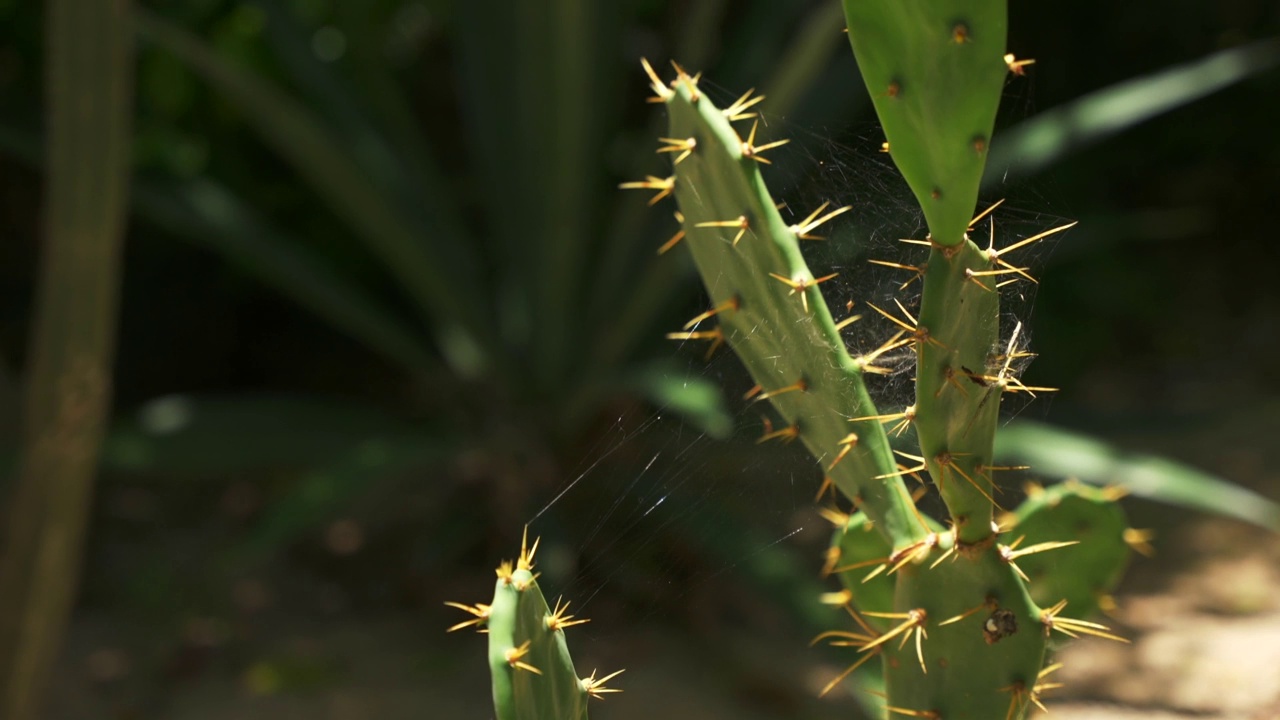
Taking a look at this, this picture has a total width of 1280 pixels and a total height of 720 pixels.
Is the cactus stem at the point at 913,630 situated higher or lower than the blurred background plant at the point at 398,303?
lower

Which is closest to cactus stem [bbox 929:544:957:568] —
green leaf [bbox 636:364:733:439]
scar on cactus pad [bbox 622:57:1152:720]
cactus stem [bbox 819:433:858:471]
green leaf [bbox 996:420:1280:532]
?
scar on cactus pad [bbox 622:57:1152:720]

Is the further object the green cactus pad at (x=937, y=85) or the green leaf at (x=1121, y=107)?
the green leaf at (x=1121, y=107)

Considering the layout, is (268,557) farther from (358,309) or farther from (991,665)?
(991,665)

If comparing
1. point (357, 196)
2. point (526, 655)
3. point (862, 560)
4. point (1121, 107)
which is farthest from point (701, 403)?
point (1121, 107)

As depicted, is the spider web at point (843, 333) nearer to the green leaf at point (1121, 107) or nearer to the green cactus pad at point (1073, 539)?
the green cactus pad at point (1073, 539)

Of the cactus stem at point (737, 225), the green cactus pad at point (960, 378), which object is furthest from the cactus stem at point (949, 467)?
the cactus stem at point (737, 225)

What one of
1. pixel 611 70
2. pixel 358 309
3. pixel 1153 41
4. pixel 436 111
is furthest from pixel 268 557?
pixel 1153 41

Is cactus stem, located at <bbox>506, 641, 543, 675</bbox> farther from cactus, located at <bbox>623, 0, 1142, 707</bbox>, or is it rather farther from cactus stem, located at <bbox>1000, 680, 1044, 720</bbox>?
cactus stem, located at <bbox>1000, 680, 1044, 720</bbox>
